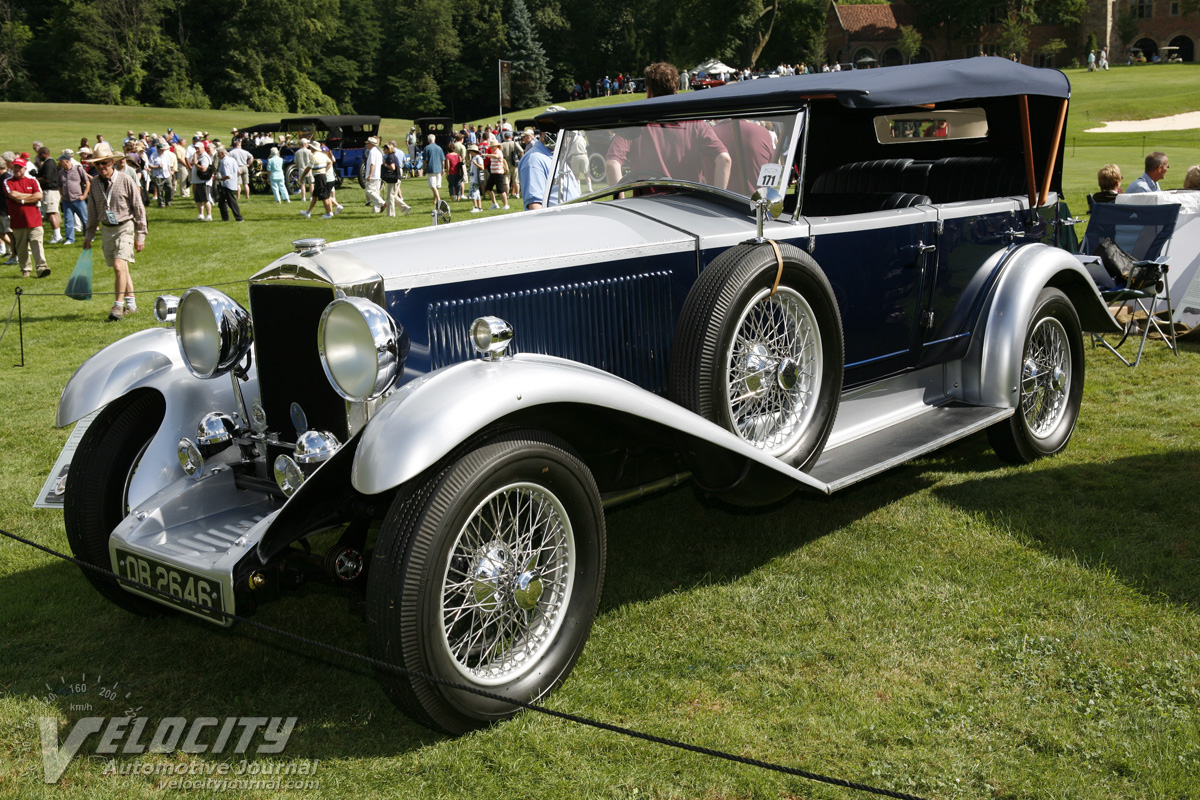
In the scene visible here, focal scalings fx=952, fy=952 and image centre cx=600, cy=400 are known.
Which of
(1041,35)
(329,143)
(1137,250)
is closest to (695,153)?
(1137,250)

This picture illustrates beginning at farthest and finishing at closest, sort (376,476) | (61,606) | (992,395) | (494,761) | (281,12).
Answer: (281,12), (992,395), (61,606), (494,761), (376,476)

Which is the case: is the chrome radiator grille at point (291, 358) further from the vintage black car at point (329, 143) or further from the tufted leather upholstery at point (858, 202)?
the vintage black car at point (329, 143)

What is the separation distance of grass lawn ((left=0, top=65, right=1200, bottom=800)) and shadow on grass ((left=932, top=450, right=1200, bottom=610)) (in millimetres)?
17

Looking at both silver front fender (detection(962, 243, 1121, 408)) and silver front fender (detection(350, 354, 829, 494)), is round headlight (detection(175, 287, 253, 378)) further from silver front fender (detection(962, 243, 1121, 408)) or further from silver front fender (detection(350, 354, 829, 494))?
silver front fender (detection(962, 243, 1121, 408))

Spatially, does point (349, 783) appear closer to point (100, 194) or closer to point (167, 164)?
point (100, 194)

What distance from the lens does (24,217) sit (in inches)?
602

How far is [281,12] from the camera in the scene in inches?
2591

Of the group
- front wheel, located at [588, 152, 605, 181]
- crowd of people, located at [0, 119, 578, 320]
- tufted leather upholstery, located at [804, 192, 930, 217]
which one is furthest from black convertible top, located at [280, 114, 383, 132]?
front wheel, located at [588, 152, 605, 181]

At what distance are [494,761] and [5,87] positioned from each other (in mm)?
69661

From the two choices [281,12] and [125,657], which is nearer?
[125,657]

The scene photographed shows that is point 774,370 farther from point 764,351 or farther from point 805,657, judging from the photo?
point 805,657

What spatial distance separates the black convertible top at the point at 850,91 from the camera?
14.2 feet

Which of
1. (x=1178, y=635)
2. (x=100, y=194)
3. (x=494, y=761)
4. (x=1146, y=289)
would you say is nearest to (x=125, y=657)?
(x=494, y=761)

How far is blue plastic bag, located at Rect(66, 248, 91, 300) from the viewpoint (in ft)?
34.3
